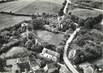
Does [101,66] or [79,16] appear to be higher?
[79,16]

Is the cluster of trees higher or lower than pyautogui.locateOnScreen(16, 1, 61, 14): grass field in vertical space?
lower

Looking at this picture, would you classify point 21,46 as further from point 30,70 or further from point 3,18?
point 3,18

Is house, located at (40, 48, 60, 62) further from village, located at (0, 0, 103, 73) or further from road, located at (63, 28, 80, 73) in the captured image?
road, located at (63, 28, 80, 73)

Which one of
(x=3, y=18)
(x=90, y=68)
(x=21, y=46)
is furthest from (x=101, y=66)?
(x=3, y=18)

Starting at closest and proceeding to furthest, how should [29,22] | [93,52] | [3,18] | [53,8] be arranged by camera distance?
[93,52] → [29,22] → [3,18] → [53,8]

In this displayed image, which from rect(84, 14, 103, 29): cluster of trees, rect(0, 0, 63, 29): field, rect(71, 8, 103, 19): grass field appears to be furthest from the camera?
rect(0, 0, 63, 29): field

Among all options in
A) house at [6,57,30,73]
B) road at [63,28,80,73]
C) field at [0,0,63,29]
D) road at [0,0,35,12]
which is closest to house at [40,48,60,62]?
road at [63,28,80,73]

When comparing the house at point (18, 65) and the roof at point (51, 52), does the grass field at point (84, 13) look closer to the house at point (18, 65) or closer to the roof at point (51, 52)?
the roof at point (51, 52)

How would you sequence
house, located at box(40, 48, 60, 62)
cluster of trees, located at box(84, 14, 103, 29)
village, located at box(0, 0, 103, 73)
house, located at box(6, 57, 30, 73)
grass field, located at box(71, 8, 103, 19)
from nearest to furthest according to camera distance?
house, located at box(6, 57, 30, 73), village, located at box(0, 0, 103, 73), house, located at box(40, 48, 60, 62), cluster of trees, located at box(84, 14, 103, 29), grass field, located at box(71, 8, 103, 19)
